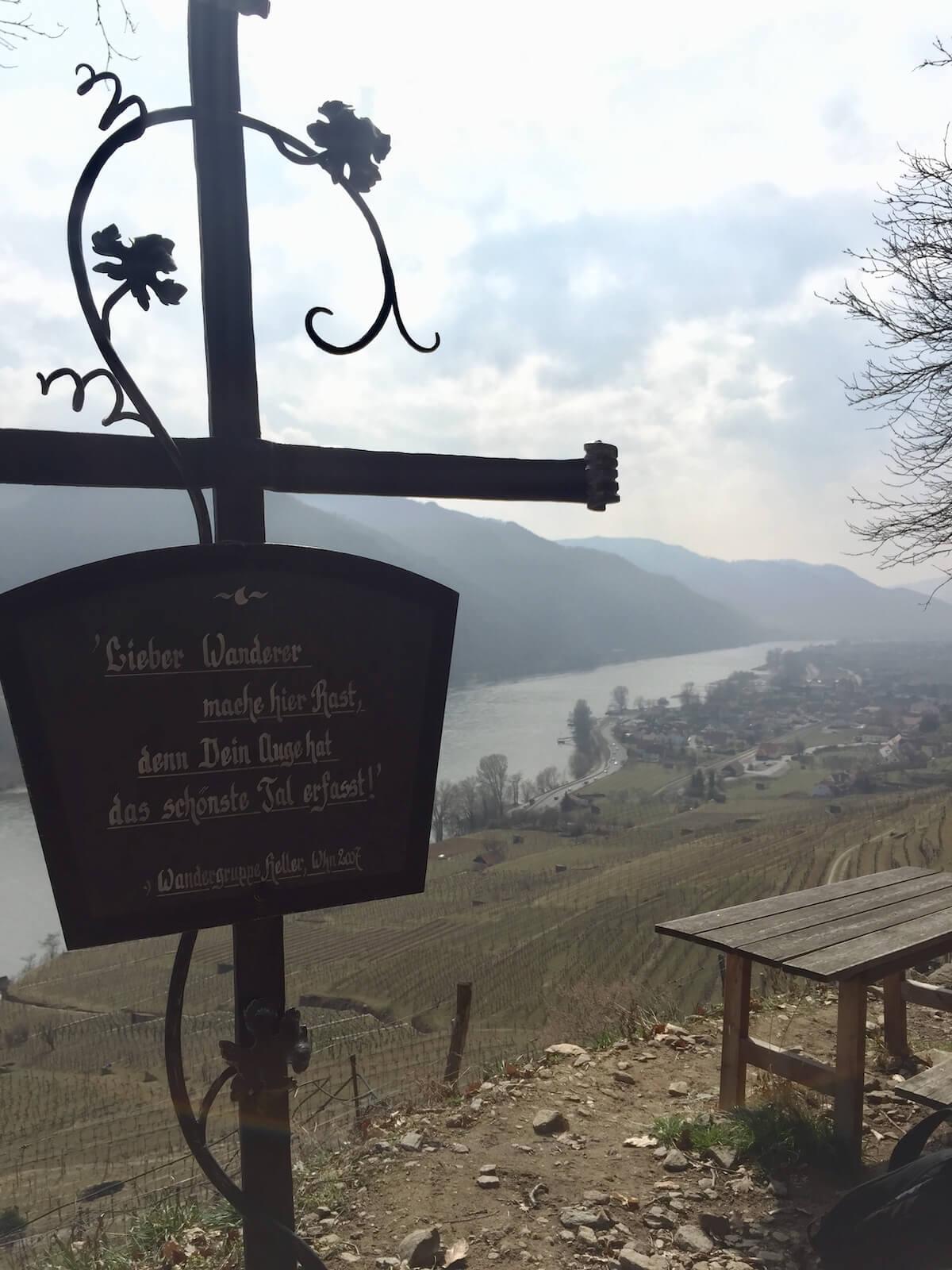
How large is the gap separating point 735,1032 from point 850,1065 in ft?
1.68

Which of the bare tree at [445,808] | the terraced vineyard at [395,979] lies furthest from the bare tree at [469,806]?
the terraced vineyard at [395,979]

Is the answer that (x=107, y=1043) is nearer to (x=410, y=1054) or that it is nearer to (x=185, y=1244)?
(x=410, y=1054)

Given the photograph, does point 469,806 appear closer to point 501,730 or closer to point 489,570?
point 501,730

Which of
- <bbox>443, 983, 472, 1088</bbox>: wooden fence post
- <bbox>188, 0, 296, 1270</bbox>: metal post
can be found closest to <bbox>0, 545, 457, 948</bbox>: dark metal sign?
<bbox>188, 0, 296, 1270</bbox>: metal post

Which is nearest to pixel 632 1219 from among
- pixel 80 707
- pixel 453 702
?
pixel 80 707

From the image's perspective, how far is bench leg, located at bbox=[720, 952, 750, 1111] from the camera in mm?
3652

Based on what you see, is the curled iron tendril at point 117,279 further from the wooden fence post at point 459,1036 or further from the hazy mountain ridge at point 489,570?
the hazy mountain ridge at point 489,570

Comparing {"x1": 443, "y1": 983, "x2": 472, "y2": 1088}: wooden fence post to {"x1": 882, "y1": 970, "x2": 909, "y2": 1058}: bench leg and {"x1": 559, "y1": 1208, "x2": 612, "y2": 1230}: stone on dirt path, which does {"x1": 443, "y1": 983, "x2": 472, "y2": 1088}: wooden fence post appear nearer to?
{"x1": 559, "y1": 1208, "x2": 612, "y2": 1230}: stone on dirt path

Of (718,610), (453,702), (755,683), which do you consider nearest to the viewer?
(453,702)

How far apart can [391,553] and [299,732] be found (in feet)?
417

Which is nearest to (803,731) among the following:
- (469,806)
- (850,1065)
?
(469,806)

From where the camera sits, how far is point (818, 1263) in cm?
260

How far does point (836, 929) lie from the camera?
141 inches

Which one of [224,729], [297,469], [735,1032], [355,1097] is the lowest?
[355,1097]
